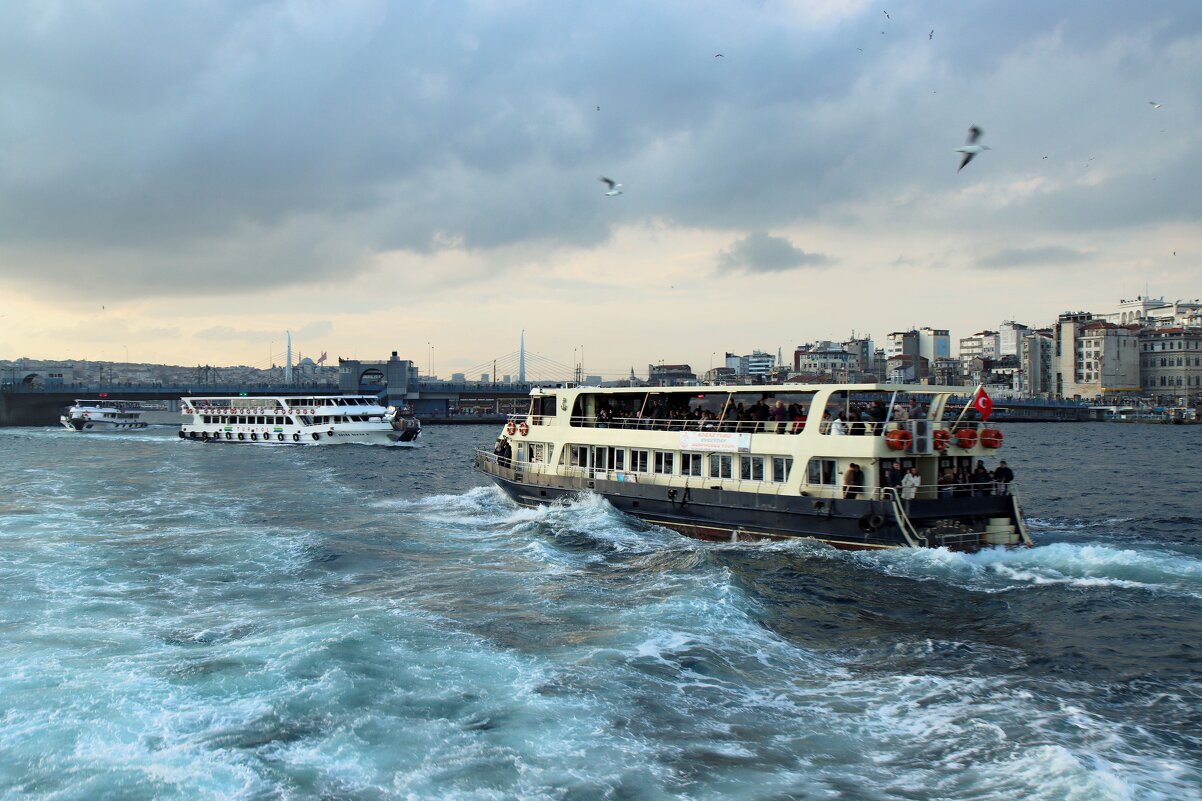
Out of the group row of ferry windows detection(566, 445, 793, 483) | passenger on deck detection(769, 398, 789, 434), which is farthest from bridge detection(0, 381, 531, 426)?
passenger on deck detection(769, 398, 789, 434)

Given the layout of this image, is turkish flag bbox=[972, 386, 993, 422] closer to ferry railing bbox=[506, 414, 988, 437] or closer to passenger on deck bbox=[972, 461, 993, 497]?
ferry railing bbox=[506, 414, 988, 437]

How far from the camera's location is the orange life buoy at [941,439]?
24531 millimetres

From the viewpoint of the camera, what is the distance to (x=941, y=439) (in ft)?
80.9

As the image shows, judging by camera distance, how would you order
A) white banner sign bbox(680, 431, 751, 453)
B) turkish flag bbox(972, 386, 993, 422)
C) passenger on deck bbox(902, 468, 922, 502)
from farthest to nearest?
white banner sign bbox(680, 431, 751, 453), turkish flag bbox(972, 386, 993, 422), passenger on deck bbox(902, 468, 922, 502)

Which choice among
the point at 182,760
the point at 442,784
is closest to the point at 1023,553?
the point at 442,784

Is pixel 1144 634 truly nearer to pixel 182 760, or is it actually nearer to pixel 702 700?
pixel 702 700

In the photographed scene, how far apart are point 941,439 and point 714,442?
719 centimetres

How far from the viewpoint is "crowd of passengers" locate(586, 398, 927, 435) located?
2545 centimetres

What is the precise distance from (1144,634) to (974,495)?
7.80 metres

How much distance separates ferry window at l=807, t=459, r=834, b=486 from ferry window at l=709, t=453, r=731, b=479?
3189 mm

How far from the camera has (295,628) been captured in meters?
16.3

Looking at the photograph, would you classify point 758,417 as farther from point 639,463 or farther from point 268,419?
point 268,419

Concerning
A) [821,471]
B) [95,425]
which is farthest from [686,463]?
[95,425]

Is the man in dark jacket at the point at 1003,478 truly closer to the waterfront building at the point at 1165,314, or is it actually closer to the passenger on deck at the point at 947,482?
the passenger on deck at the point at 947,482
